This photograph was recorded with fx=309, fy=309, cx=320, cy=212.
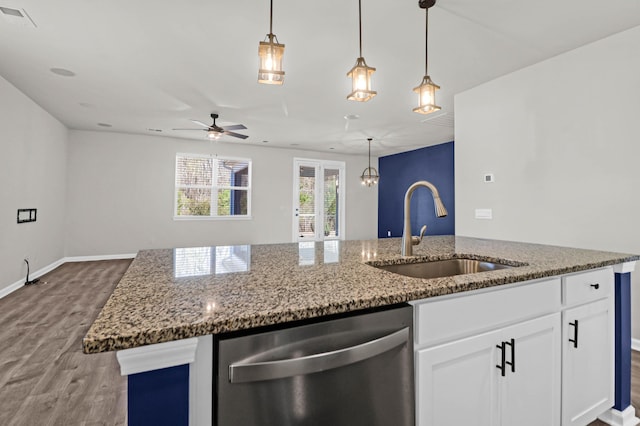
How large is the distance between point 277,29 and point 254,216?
5.15 meters

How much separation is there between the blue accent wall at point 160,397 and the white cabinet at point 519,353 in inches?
25.9

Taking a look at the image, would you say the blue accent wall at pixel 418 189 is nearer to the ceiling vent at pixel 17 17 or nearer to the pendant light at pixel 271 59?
the pendant light at pixel 271 59

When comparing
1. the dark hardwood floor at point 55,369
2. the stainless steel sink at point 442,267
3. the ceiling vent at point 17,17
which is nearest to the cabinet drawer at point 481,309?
the stainless steel sink at point 442,267

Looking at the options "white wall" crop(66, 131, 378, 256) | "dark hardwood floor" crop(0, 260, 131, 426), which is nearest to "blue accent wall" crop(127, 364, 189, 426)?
"dark hardwood floor" crop(0, 260, 131, 426)

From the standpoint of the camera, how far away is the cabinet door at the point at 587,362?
1340 millimetres

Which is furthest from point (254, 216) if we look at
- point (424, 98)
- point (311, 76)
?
point (424, 98)

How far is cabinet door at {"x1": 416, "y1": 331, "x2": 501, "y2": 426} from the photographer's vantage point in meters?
0.97

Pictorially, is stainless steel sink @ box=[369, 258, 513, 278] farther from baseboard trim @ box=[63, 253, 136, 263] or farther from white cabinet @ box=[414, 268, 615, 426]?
baseboard trim @ box=[63, 253, 136, 263]

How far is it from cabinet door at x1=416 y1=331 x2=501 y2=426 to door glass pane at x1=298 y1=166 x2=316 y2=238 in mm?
6801

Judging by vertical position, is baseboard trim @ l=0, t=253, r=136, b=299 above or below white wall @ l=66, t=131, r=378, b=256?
below

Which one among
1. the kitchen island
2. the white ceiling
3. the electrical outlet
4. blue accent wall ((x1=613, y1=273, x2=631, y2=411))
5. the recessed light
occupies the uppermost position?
the white ceiling

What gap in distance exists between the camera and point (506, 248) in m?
1.86

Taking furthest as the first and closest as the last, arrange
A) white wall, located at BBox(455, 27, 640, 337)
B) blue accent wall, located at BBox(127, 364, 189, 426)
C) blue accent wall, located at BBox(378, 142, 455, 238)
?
blue accent wall, located at BBox(378, 142, 455, 238) → white wall, located at BBox(455, 27, 640, 337) → blue accent wall, located at BBox(127, 364, 189, 426)

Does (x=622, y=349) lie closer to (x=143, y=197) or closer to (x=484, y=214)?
(x=484, y=214)
